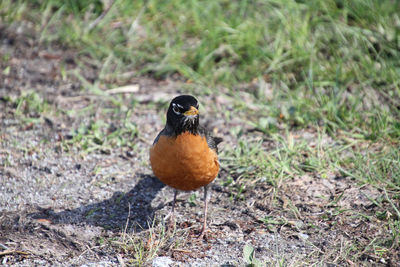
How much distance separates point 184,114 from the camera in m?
4.09

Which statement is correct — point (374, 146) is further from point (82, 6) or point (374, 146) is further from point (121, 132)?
point (82, 6)

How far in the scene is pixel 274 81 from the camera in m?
6.39

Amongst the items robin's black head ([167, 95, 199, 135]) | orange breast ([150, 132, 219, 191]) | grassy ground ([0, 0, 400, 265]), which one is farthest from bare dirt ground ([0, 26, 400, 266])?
robin's black head ([167, 95, 199, 135])

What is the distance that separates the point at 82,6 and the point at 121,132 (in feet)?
9.61

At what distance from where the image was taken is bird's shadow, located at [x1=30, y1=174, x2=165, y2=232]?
430cm

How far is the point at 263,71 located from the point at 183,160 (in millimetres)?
2918

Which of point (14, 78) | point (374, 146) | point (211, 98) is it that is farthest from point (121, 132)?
point (374, 146)

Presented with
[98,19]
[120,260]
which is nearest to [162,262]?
[120,260]

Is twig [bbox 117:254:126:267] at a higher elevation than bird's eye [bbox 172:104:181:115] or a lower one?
lower

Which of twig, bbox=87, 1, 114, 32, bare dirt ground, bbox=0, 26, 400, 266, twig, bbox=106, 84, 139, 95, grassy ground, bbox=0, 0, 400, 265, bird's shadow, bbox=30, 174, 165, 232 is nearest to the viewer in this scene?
bare dirt ground, bbox=0, 26, 400, 266

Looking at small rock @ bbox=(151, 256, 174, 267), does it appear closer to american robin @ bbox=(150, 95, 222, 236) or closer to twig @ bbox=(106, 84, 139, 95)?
american robin @ bbox=(150, 95, 222, 236)

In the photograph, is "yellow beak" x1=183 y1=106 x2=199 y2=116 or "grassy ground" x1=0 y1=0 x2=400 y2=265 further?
"grassy ground" x1=0 y1=0 x2=400 y2=265

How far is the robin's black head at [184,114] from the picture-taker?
407 centimetres

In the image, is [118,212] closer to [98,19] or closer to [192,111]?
[192,111]
